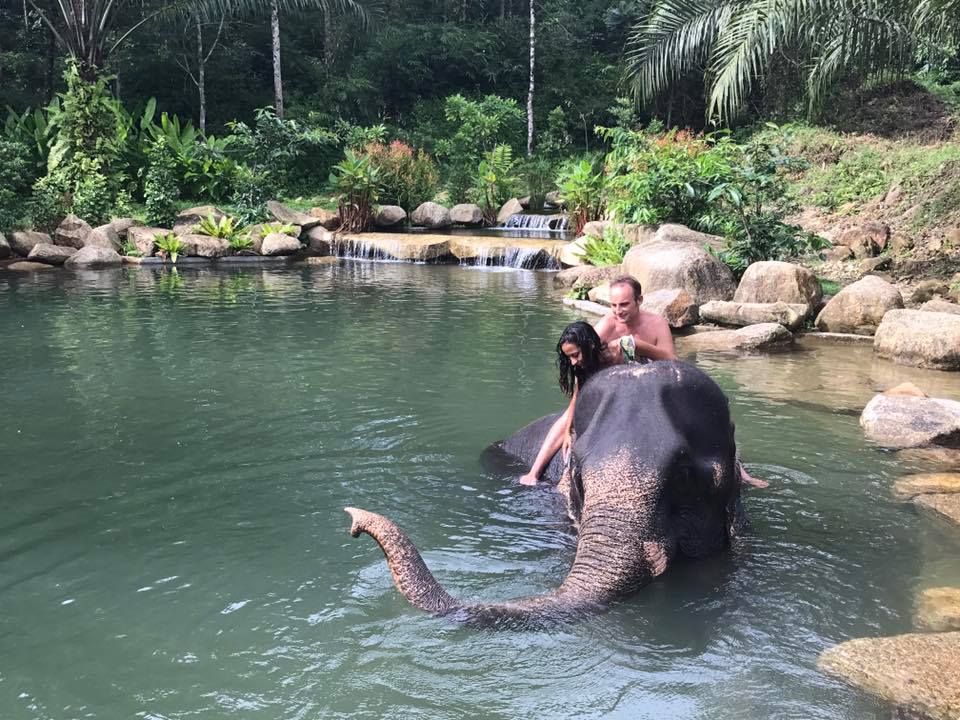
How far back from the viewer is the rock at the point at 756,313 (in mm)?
12625

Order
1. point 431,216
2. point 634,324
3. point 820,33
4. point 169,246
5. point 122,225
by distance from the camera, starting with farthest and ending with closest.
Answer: point 431,216 < point 122,225 < point 169,246 < point 820,33 < point 634,324

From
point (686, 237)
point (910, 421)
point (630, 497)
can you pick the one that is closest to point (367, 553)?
point (630, 497)

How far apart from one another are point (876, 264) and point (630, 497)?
45.9ft

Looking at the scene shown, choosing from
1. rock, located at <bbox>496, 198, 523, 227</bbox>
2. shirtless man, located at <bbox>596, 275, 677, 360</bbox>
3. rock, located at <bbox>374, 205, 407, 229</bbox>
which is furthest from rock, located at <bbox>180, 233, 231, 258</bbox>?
shirtless man, located at <bbox>596, 275, 677, 360</bbox>

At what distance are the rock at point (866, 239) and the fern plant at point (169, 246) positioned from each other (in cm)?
1499

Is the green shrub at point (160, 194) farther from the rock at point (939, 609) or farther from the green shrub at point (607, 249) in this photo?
the rock at point (939, 609)

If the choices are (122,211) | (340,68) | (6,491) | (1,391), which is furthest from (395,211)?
(6,491)

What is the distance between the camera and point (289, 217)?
2497cm

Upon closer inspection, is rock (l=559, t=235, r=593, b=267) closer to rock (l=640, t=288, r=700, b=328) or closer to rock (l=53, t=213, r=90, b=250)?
rock (l=640, t=288, r=700, b=328)

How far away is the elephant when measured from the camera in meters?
3.76

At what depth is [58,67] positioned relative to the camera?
109 ft

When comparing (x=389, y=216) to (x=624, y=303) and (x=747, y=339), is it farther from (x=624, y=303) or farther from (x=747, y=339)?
(x=624, y=303)

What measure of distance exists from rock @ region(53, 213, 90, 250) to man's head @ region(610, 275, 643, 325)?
19.1 m

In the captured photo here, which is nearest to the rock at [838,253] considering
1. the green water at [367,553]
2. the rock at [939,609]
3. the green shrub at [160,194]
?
the green water at [367,553]
